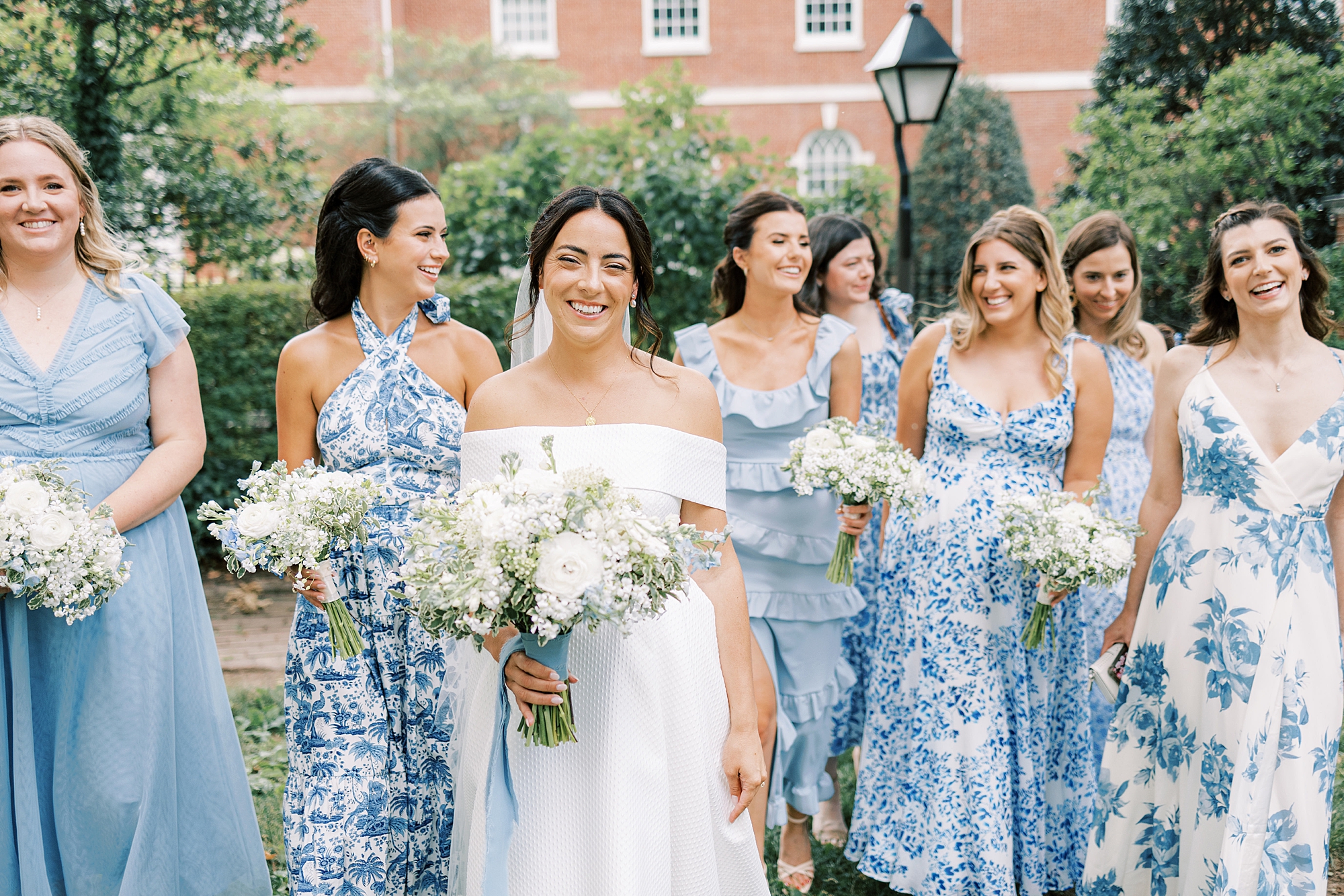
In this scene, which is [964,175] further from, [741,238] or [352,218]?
[352,218]

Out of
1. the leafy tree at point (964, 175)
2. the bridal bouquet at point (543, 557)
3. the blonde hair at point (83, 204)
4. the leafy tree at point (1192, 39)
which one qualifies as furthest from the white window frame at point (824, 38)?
the bridal bouquet at point (543, 557)

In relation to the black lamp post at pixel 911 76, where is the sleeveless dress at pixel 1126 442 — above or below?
below

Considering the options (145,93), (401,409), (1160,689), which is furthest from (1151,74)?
(401,409)

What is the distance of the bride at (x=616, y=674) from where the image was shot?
2.78 metres

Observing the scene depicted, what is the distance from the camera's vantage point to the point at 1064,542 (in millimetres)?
3959

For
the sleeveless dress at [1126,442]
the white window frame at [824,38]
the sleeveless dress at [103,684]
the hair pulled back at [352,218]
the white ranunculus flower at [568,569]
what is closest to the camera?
the white ranunculus flower at [568,569]

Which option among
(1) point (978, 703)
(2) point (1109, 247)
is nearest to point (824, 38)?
(2) point (1109, 247)

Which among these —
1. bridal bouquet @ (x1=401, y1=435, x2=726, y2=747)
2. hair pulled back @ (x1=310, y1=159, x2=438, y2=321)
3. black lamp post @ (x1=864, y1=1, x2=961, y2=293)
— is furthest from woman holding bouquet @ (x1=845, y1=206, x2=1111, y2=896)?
black lamp post @ (x1=864, y1=1, x2=961, y2=293)

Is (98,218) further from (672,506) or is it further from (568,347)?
(672,506)

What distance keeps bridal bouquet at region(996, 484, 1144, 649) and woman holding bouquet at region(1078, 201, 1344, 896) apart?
0.18 metres

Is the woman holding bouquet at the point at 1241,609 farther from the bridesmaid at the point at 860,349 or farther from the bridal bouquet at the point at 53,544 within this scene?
the bridal bouquet at the point at 53,544

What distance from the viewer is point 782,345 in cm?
499

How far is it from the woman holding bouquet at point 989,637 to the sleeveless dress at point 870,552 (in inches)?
21.9

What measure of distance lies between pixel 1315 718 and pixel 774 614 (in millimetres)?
2080
